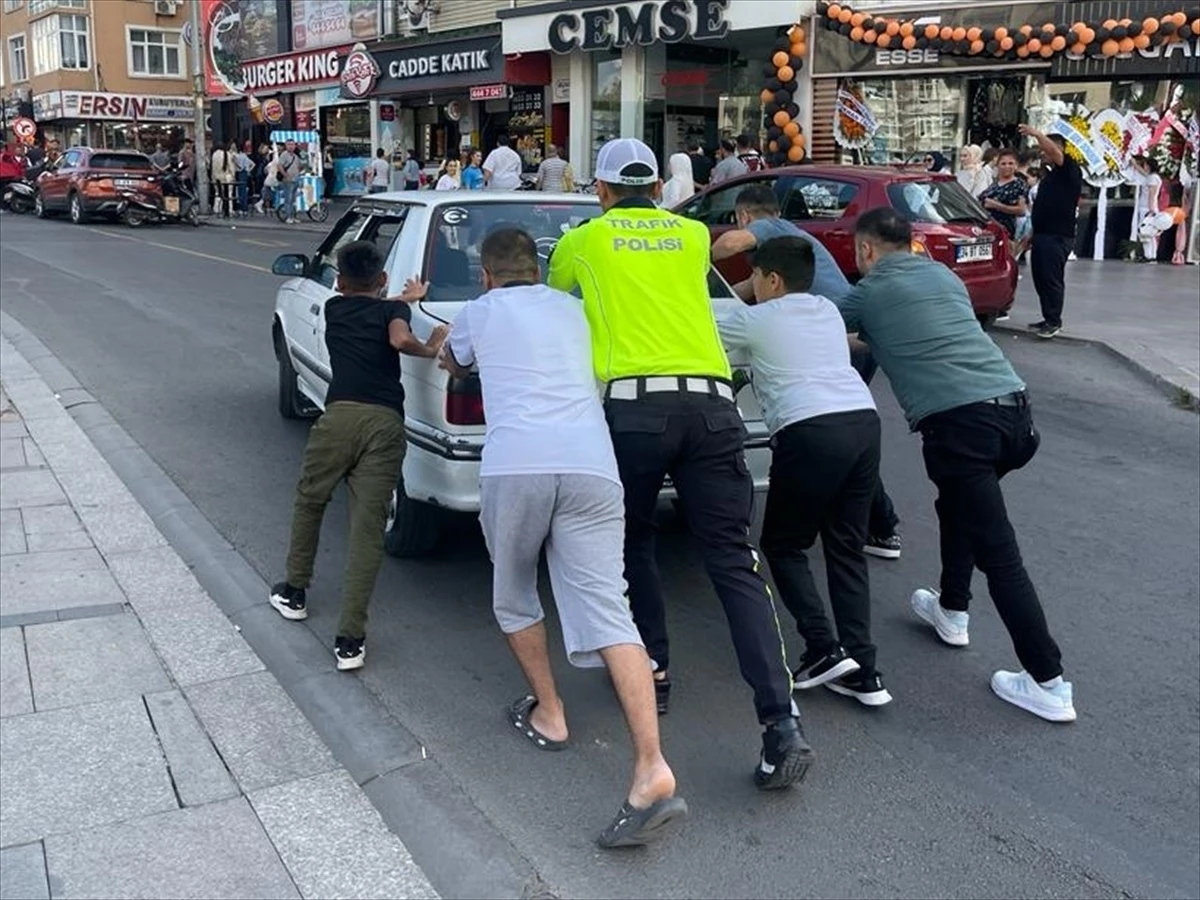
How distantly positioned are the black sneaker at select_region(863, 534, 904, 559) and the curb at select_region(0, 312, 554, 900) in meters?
2.71

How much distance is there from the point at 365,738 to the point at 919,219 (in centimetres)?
852

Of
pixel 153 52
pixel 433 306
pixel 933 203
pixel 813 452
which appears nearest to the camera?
pixel 813 452

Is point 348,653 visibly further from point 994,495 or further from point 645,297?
point 994,495

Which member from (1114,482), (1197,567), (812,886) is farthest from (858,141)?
(812,886)

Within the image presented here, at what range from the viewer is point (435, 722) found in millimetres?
4148

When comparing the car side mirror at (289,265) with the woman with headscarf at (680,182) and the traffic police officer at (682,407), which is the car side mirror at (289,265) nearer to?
the traffic police officer at (682,407)

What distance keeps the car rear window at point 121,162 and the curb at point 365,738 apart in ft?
74.5

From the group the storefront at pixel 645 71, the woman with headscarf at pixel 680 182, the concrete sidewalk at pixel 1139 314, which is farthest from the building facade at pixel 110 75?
the concrete sidewalk at pixel 1139 314

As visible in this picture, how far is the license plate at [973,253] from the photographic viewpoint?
1088 cm

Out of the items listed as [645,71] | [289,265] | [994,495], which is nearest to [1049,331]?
[289,265]

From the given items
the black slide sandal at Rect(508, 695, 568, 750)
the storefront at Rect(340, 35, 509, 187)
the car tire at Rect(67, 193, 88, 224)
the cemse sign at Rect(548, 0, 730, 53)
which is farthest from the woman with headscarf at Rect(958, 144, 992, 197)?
the car tire at Rect(67, 193, 88, 224)

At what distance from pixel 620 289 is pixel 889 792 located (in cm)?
181

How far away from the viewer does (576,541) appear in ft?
11.6

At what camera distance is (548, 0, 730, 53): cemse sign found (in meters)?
21.6
